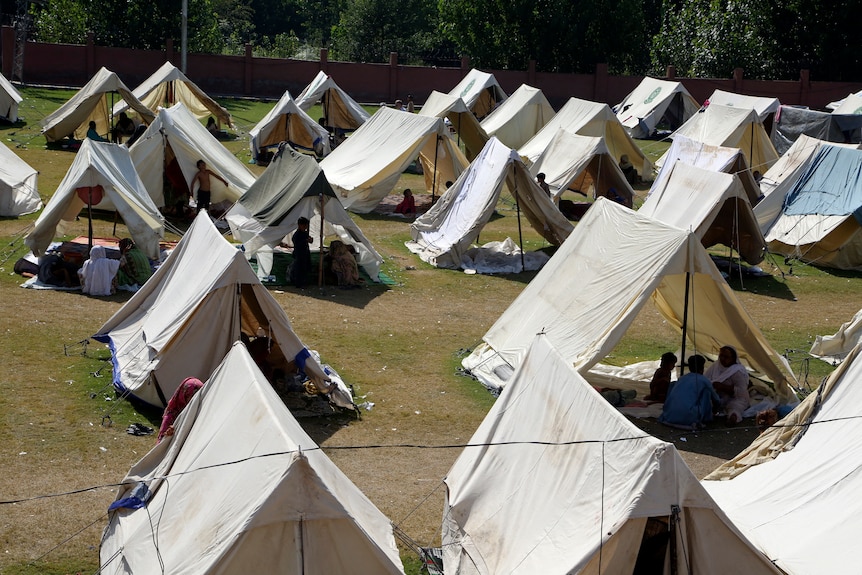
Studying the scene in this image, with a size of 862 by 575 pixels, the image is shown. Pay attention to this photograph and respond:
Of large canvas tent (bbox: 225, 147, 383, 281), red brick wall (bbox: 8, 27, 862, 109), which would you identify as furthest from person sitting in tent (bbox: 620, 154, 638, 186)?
red brick wall (bbox: 8, 27, 862, 109)

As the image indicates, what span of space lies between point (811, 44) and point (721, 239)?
27.0 meters

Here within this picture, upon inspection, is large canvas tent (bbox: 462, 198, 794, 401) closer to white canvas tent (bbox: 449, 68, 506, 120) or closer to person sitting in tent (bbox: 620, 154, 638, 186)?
person sitting in tent (bbox: 620, 154, 638, 186)

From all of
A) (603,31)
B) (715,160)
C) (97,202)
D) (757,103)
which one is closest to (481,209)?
(97,202)

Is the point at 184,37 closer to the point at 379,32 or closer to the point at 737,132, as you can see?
the point at 379,32

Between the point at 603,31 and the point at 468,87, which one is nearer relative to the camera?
the point at 468,87

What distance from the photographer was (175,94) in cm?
3253

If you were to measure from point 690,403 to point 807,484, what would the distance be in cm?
303

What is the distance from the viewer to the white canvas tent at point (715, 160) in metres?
23.2

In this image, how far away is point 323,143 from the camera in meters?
29.6

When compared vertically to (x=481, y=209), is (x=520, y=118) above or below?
below

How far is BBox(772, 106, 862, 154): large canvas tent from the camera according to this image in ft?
102

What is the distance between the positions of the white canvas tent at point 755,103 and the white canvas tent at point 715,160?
23.8 ft

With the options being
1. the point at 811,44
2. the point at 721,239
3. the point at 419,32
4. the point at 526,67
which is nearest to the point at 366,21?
the point at 419,32

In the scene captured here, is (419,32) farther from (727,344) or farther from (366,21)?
(727,344)
